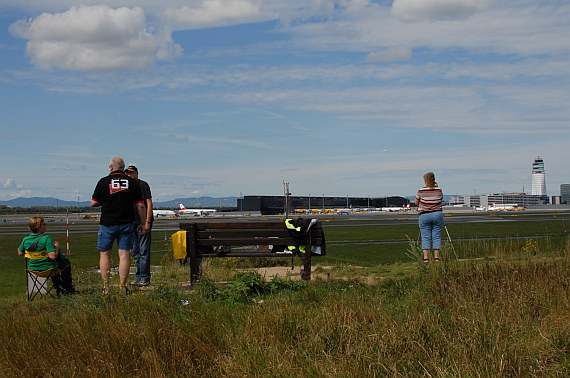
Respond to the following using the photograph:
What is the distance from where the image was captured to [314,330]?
215 inches

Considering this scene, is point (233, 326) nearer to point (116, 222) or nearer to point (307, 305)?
point (307, 305)

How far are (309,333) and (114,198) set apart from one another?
3.98 meters

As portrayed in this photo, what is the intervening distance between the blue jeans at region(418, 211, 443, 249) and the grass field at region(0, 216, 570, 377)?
7.40 ft

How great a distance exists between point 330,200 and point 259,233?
152 m

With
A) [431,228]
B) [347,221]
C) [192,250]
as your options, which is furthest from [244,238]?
[347,221]

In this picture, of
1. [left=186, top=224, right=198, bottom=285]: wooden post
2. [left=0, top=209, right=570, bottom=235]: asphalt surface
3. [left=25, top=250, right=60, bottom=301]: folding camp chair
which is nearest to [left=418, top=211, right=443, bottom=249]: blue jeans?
[left=186, top=224, right=198, bottom=285]: wooden post

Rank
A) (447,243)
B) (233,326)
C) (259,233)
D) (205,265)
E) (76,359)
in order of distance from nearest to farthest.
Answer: (76,359) → (233,326) → (447,243) → (259,233) → (205,265)

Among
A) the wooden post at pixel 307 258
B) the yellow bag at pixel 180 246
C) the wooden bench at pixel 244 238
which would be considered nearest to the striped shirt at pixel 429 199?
the wooden bench at pixel 244 238

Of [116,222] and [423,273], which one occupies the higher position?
[116,222]

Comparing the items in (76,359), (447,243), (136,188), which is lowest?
(76,359)

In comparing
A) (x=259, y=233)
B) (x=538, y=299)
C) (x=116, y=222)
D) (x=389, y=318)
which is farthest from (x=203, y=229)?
(x=538, y=299)

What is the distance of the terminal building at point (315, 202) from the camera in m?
131

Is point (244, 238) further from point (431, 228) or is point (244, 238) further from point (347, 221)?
point (347, 221)

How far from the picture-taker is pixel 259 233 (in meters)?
8.88
